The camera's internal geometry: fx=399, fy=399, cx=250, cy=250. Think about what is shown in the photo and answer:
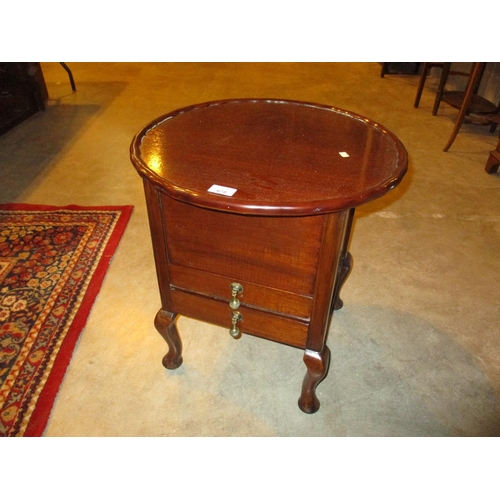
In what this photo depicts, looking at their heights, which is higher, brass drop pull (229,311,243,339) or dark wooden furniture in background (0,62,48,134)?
brass drop pull (229,311,243,339)

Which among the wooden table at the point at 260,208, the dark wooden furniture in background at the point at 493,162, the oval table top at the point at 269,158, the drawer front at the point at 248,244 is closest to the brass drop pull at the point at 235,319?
the wooden table at the point at 260,208

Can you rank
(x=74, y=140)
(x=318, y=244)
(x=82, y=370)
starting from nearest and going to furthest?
1. (x=318, y=244)
2. (x=82, y=370)
3. (x=74, y=140)

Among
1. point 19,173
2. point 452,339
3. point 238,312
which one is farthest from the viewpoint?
point 19,173

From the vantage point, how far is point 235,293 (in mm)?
1086

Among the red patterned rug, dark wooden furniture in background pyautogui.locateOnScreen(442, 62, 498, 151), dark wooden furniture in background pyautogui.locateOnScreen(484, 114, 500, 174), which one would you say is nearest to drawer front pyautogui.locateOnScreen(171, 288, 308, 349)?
the red patterned rug

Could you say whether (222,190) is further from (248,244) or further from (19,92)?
(19,92)

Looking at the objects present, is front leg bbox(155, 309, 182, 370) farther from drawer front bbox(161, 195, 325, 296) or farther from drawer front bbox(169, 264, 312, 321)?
drawer front bbox(161, 195, 325, 296)

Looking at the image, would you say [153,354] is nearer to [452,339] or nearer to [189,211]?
[189,211]

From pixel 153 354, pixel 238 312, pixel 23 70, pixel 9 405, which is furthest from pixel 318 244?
pixel 23 70

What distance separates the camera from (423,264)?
75.7 inches

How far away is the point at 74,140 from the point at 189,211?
8.21ft

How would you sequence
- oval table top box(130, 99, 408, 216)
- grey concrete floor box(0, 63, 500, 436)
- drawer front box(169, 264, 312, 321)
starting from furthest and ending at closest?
grey concrete floor box(0, 63, 500, 436) < drawer front box(169, 264, 312, 321) < oval table top box(130, 99, 408, 216)

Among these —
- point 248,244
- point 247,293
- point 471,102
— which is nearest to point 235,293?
point 247,293

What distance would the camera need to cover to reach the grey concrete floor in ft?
4.21
